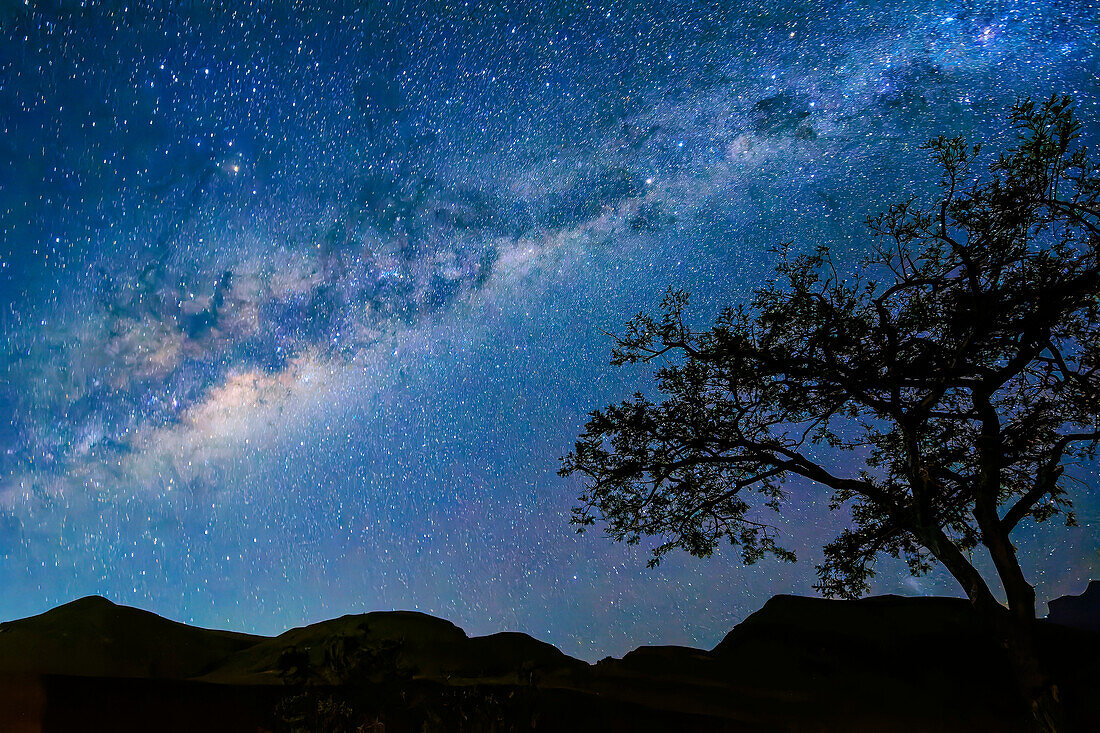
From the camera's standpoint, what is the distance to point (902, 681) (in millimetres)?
18219

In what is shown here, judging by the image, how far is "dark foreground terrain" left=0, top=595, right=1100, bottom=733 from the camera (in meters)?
10.0

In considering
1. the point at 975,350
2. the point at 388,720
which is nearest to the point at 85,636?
the point at 388,720

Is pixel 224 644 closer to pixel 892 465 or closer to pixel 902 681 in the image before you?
pixel 902 681

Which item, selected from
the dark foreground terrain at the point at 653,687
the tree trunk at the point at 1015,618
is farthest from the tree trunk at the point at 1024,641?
the dark foreground terrain at the point at 653,687

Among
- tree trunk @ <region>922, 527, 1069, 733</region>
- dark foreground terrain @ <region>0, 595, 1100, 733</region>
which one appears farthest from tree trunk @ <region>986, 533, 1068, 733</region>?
dark foreground terrain @ <region>0, 595, 1100, 733</region>

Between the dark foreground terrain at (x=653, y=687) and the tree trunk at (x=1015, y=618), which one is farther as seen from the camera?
the dark foreground terrain at (x=653, y=687)

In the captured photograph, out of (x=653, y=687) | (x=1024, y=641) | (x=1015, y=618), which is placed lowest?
(x=653, y=687)

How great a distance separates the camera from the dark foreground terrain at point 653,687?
32.8ft

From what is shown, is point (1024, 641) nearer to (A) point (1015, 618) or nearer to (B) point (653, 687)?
(A) point (1015, 618)

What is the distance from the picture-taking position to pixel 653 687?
735 inches

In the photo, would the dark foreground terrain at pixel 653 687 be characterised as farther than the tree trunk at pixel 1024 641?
Yes

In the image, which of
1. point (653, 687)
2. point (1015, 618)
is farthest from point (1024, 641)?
point (653, 687)

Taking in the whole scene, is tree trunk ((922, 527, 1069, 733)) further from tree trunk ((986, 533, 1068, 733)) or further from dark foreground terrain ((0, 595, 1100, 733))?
dark foreground terrain ((0, 595, 1100, 733))

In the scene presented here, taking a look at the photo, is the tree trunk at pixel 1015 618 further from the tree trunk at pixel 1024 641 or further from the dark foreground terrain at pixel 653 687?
the dark foreground terrain at pixel 653 687
